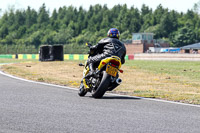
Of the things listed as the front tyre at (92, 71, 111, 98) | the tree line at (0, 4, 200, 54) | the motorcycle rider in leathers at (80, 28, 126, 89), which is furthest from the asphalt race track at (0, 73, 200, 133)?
the tree line at (0, 4, 200, 54)

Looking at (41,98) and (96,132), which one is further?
(41,98)

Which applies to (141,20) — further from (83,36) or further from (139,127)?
(139,127)

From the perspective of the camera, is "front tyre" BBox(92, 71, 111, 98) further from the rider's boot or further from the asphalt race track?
the rider's boot

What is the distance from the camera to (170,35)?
144 metres

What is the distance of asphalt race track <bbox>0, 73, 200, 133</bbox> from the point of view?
5.81 m

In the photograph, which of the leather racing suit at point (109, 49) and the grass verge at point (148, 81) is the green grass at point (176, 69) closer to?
the grass verge at point (148, 81)

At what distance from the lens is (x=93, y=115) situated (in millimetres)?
6930

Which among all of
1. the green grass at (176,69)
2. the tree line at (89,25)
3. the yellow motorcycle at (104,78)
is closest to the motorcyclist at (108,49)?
the yellow motorcycle at (104,78)

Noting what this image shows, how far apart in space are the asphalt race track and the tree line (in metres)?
118

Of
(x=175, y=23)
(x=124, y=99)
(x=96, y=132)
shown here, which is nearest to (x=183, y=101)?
(x=124, y=99)

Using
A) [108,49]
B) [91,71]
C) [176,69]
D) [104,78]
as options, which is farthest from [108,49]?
[176,69]

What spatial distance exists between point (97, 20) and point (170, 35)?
50.6m

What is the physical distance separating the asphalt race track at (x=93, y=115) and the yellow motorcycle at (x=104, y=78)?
1.00 ft

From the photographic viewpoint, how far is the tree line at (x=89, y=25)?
149750mm
